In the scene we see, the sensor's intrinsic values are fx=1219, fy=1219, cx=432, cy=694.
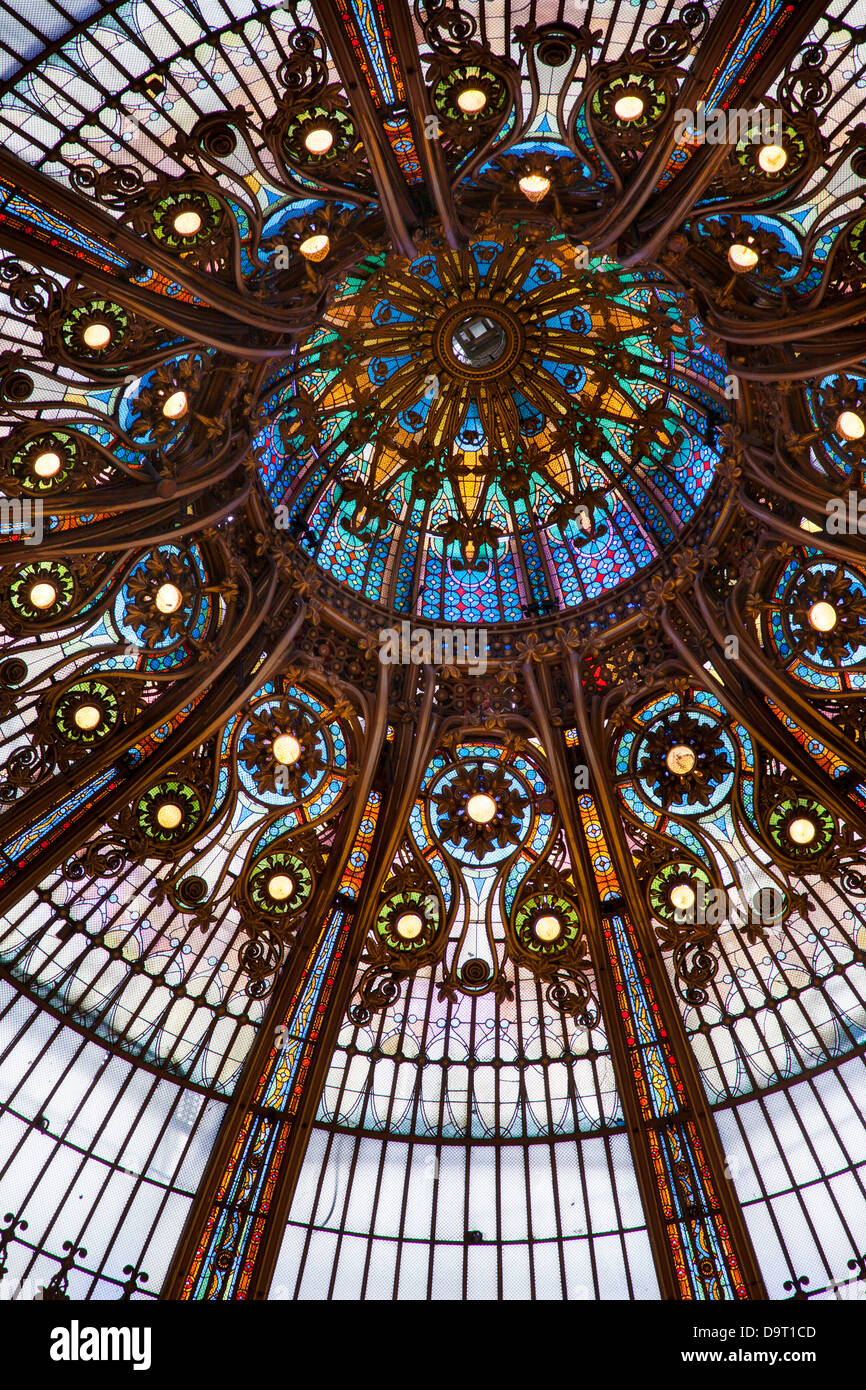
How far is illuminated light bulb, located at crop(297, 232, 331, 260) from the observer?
1895 centimetres

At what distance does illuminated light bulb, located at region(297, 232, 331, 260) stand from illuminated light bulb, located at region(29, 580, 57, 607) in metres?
6.53

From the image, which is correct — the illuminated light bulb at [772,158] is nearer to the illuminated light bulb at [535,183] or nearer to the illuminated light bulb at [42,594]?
the illuminated light bulb at [535,183]

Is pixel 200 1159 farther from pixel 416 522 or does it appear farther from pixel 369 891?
pixel 416 522

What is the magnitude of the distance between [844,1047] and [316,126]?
17.0 m

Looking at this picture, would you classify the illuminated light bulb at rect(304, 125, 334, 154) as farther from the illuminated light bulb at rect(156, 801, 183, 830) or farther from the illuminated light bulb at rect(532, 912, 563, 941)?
the illuminated light bulb at rect(532, 912, 563, 941)

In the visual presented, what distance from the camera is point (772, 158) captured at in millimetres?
17875

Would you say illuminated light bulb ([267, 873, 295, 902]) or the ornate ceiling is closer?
the ornate ceiling

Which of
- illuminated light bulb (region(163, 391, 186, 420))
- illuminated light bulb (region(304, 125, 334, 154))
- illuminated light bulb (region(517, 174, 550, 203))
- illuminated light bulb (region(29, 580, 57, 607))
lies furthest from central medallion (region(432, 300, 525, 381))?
illuminated light bulb (region(29, 580, 57, 607))

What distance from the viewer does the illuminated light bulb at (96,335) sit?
18.0 meters

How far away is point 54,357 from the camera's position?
1770cm

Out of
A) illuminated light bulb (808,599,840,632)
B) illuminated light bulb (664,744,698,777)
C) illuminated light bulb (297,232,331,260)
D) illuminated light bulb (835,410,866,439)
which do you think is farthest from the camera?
illuminated light bulb (664,744,698,777)

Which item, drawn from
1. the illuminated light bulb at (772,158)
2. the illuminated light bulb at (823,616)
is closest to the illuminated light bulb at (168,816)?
the illuminated light bulb at (823,616)

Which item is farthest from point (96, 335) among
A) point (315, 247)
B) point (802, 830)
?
point (802, 830)
